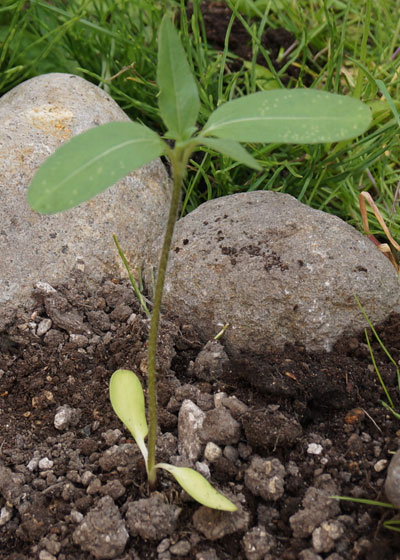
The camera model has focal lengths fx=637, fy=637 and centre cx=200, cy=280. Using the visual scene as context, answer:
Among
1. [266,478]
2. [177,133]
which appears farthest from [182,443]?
[177,133]

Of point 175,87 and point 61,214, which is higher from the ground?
point 175,87

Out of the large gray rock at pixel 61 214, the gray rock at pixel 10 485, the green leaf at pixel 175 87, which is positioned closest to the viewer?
the green leaf at pixel 175 87

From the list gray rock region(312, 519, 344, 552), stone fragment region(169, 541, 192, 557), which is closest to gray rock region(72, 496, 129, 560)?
stone fragment region(169, 541, 192, 557)

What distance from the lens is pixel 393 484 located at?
59.6 inches

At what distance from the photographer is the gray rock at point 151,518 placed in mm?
1598

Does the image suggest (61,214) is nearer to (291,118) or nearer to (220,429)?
(220,429)

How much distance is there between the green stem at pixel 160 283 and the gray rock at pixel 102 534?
0.47ft

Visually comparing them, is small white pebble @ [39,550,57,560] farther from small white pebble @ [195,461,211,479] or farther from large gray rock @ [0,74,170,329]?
large gray rock @ [0,74,170,329]

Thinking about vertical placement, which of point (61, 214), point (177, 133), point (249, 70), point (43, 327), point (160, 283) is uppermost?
point (177, 133)

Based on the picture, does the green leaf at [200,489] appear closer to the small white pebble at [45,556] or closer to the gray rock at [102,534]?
the gray rock at [102,534]

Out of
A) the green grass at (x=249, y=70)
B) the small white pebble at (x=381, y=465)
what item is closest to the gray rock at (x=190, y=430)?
the small white pebble at (x=381, y=465)

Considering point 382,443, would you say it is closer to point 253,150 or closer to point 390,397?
point 390,397

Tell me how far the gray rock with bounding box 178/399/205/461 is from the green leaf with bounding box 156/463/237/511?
0.57ft

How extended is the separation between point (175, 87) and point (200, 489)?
942mm
